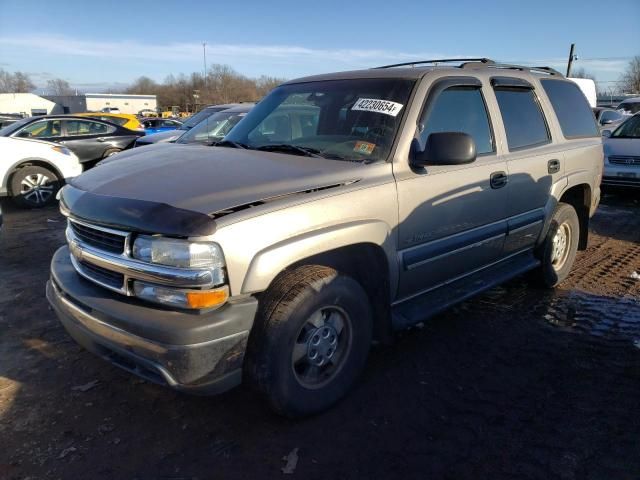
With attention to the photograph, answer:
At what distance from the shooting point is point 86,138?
37.2 ft

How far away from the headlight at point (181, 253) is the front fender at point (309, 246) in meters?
0.18

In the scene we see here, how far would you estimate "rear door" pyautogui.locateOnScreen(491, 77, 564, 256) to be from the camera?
12.9ft

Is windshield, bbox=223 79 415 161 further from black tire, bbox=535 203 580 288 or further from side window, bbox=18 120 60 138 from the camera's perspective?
side window, bbox=18 120 60 138

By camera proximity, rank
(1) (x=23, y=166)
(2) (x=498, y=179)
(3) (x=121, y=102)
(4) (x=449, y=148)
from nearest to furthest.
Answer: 1. (4) (x=449, y=148)
2. (2) (x=498, y=179)
3. (1) (x=23, y=166)
4. (3) (x=121, y=102)

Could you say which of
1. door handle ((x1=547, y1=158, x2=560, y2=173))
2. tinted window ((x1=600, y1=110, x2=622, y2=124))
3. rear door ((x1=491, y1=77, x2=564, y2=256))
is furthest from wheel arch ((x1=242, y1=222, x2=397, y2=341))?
tinted window ((x1=600, y1=110, x2=622, y2=124))

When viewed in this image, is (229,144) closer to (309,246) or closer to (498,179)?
(309,246)

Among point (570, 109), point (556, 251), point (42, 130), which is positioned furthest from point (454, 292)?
point (42, 130)

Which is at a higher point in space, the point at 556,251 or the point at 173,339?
the point at 173,339

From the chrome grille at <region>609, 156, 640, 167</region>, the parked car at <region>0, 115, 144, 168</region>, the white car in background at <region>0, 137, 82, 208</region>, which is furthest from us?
the parked car at <region>0, 115, 144, 168</region>

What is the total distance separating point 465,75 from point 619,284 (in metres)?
2.92

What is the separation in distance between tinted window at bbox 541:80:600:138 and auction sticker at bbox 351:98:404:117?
208 cm

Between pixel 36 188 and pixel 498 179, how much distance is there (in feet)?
26.4

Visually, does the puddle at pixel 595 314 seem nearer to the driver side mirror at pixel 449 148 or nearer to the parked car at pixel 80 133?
the driver side mirror at pixel 449 148

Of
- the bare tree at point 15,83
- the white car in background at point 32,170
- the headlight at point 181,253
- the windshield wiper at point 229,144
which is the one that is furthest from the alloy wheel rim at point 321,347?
the bare tree at point 15,83
